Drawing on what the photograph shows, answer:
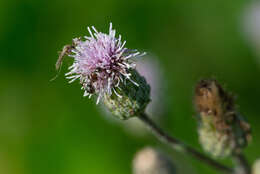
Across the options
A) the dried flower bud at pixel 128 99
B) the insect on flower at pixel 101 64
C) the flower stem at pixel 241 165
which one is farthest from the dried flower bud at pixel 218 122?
the insect on flower at pixel 101 64

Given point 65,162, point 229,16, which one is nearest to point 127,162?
point 65,162

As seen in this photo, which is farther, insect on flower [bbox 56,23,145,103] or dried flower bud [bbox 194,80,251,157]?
dried flower bud [bbox 194,80,251,157]

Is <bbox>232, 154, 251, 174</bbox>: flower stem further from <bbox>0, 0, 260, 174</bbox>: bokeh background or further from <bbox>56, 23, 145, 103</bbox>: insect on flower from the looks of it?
<bbox>0, 0, 260, 174</bbox>: bokeh background

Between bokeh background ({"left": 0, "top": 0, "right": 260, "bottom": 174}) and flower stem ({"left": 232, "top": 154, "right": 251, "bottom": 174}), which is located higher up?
bokeh background ({"left": 0, "top": 0, "right": 260, "bottom": 174})

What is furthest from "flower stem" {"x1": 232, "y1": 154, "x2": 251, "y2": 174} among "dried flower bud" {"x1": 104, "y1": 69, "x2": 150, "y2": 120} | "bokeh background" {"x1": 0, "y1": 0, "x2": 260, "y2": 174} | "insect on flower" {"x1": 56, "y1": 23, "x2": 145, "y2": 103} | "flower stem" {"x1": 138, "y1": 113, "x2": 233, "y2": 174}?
"bokeh background" {"x1": 0, "y1": 0, "x2": 260, "y2": 174}

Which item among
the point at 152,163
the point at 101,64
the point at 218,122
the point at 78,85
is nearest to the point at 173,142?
the point at 218,122

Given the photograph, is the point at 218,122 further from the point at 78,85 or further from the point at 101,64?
the point at 78,85

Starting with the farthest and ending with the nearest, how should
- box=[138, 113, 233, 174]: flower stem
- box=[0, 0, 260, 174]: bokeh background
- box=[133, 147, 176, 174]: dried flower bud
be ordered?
box=[0, 0, 260, 174]: bokeh background
box=[133, 147, 176, 174]: dried flower bud
box=[138, 113, 233, 174]: flower stem

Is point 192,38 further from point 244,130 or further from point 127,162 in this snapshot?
point 244,130
